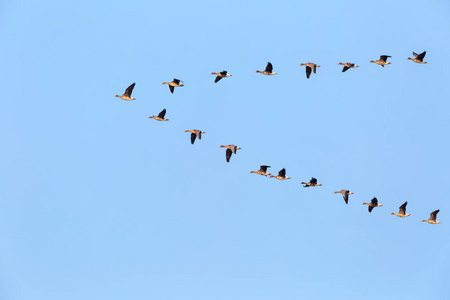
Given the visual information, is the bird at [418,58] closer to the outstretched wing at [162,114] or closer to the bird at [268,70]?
the bird at [268,70]

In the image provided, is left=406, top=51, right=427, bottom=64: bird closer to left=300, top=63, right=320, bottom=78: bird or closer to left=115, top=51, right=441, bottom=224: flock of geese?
left=115, top=51, right=441, bottom=224: flock of geese

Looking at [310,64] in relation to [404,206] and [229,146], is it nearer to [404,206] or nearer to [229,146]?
[229,146]

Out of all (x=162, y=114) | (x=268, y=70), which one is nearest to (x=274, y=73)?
(x=268, y=70)

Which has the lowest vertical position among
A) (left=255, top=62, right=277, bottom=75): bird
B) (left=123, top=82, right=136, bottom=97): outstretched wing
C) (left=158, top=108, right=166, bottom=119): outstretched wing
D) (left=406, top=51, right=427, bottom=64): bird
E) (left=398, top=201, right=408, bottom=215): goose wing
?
(left=398, top=201, right=408, bottom=215): goose wing

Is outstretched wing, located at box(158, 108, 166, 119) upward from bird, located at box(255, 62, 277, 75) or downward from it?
downward

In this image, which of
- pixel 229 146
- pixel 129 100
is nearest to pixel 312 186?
pixel 229 146

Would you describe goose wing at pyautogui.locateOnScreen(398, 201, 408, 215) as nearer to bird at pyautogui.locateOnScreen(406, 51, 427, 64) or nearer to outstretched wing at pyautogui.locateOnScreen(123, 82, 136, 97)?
bird at pyautogui.locateOnScreen(406, 51, 427, 64)

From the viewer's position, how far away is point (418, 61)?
255 feet

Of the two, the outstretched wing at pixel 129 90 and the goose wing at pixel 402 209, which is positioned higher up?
the outstretched wing at pixel 129 90

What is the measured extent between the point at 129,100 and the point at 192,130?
461 centimetres

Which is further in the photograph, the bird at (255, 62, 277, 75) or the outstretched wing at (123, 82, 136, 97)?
the bird at (255, 62, 277, 75)

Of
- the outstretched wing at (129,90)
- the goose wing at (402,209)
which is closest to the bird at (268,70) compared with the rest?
the outstretched wing at (129,90)

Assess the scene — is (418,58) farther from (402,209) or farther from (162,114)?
(162,114)

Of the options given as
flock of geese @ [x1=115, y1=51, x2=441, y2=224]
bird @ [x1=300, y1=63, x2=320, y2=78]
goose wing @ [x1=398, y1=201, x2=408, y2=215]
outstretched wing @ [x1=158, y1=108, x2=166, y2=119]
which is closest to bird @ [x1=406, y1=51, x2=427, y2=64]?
flock of geese @ [x1=115, y1=51, x2=441, y2=224]
